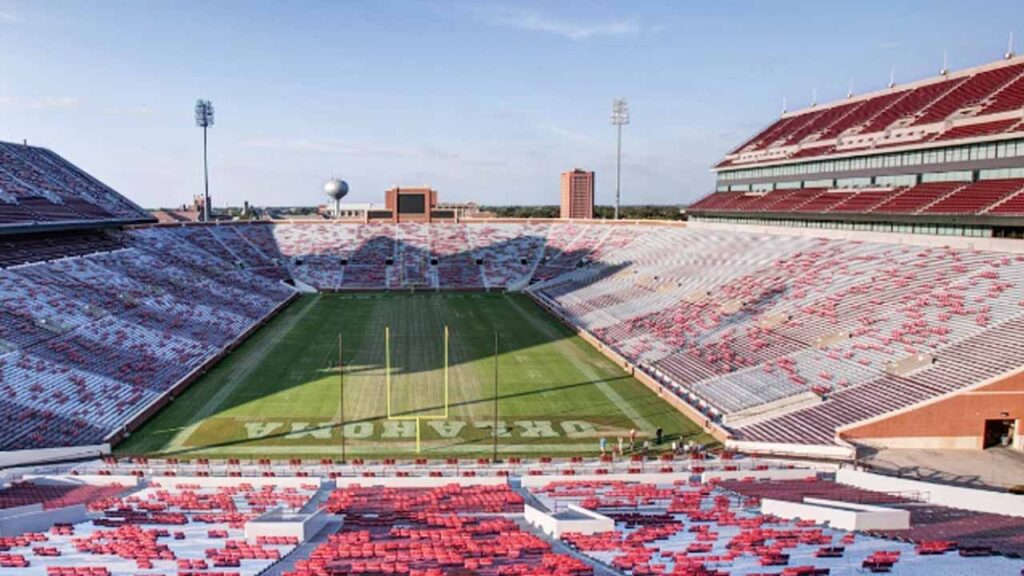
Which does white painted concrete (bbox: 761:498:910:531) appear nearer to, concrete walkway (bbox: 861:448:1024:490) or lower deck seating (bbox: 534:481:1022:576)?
lower deck seating (bbox: 534:481:1022:576)

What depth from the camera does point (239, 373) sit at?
121ft

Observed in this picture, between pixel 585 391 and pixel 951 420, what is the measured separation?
14565 millimetres

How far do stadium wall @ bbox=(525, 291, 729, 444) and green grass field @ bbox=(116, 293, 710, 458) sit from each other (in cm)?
37

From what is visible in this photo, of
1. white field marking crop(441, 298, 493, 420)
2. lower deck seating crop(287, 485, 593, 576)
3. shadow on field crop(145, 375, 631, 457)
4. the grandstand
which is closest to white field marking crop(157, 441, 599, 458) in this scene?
shadow on field crop(145, 375, 631, 457)

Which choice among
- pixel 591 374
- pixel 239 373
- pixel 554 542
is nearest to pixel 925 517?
pixel 554 542

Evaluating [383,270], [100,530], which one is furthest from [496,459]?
[383,270]

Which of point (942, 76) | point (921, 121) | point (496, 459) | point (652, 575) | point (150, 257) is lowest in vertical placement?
point (496, 459)

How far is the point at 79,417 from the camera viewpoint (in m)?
27.9

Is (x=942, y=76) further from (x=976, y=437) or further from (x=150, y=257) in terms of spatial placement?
(x=150, y=257)

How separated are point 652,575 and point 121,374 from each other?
94.8 feet

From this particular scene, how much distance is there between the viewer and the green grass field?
89.4 ft

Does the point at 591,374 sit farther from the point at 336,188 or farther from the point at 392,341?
the point at 336,188

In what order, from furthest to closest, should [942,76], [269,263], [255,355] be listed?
[269,263] → [942,76] → [255,355]

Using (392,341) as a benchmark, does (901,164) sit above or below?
above
